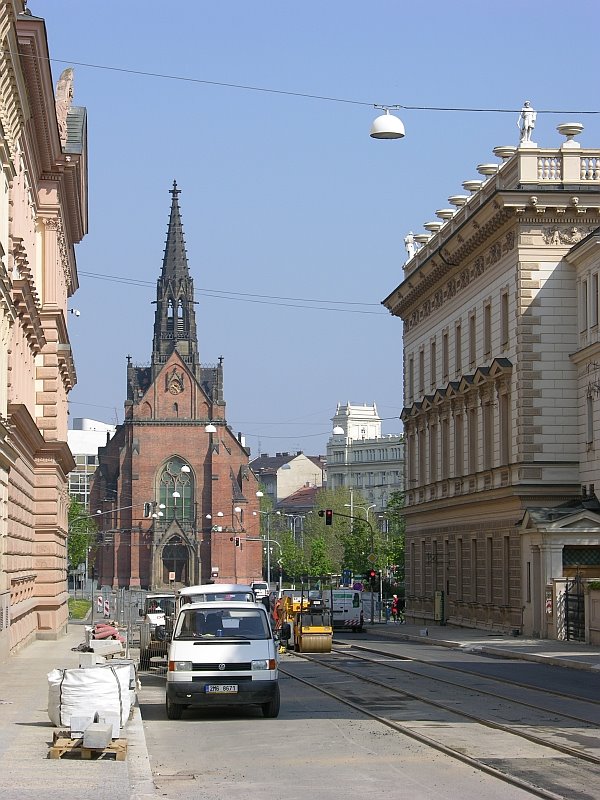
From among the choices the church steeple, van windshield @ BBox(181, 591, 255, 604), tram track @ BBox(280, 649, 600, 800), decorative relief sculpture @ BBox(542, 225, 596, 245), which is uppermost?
the church steeple

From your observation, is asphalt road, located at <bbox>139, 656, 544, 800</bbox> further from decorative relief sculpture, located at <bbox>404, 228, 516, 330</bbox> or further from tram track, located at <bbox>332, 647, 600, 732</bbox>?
decorative relief sculpture, located at <bbox>404, 228, 516, 330</bbox>

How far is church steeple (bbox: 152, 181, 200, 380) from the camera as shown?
484ft

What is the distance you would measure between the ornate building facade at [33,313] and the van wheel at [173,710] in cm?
935

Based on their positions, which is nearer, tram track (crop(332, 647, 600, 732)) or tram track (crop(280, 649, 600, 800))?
tram track (crop(280, 649, 600, 800))

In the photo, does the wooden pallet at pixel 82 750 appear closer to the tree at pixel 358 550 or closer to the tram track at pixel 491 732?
the tram track at pixel 491 732

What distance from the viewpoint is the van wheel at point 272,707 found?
20953 mm

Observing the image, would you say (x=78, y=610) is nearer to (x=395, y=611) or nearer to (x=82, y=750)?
(x=395, y=611)

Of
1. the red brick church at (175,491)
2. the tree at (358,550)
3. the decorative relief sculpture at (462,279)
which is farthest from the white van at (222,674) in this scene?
the red brick church at (175,491)

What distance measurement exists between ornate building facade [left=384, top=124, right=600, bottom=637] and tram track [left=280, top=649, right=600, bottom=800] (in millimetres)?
17999

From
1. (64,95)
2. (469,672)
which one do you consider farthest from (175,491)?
(469,672)

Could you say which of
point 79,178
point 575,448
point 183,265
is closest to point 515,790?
point 575,448

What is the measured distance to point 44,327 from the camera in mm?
46906

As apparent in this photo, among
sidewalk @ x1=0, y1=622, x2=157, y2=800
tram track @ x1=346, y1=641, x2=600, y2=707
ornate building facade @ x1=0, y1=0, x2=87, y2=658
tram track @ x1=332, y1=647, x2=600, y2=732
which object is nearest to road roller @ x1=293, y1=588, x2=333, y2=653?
tram track @ x1=346, y1=641, x2=600, y2=707

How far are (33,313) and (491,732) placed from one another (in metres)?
22.4
